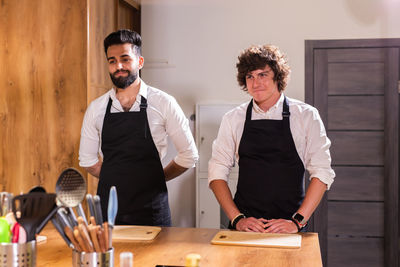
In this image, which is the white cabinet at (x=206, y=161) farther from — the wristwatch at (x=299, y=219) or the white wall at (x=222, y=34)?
the wristwatch at (x=299, y=219)

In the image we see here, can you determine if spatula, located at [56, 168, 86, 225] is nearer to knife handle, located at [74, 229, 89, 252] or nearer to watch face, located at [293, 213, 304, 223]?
Result: knife handle, located at [74, 229, 89, 252]

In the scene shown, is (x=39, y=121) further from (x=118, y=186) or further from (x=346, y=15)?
(x=346, y=15)

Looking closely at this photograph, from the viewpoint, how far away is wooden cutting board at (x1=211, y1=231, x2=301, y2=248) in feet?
Result: 6.04

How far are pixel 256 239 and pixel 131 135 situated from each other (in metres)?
0.93

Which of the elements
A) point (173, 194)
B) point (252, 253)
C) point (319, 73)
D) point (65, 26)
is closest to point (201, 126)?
point (173, 194)

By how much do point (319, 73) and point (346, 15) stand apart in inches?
18.7

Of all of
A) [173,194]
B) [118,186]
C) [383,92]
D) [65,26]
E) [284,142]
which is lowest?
[173,194]

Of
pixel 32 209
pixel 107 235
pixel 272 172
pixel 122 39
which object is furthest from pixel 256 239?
pixel 122 39

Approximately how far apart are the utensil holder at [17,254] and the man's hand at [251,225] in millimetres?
1045

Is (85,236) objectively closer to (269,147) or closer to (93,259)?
(93,259)

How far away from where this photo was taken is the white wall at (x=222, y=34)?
3975mm

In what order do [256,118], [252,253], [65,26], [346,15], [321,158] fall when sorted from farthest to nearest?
[346,15] → [65,26] → [256,118] → [321,158] → [252,253]

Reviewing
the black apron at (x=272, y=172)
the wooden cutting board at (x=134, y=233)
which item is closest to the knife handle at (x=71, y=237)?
the wooden cutting board at (x=134, y=233)

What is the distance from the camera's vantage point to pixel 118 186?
2.54 m
